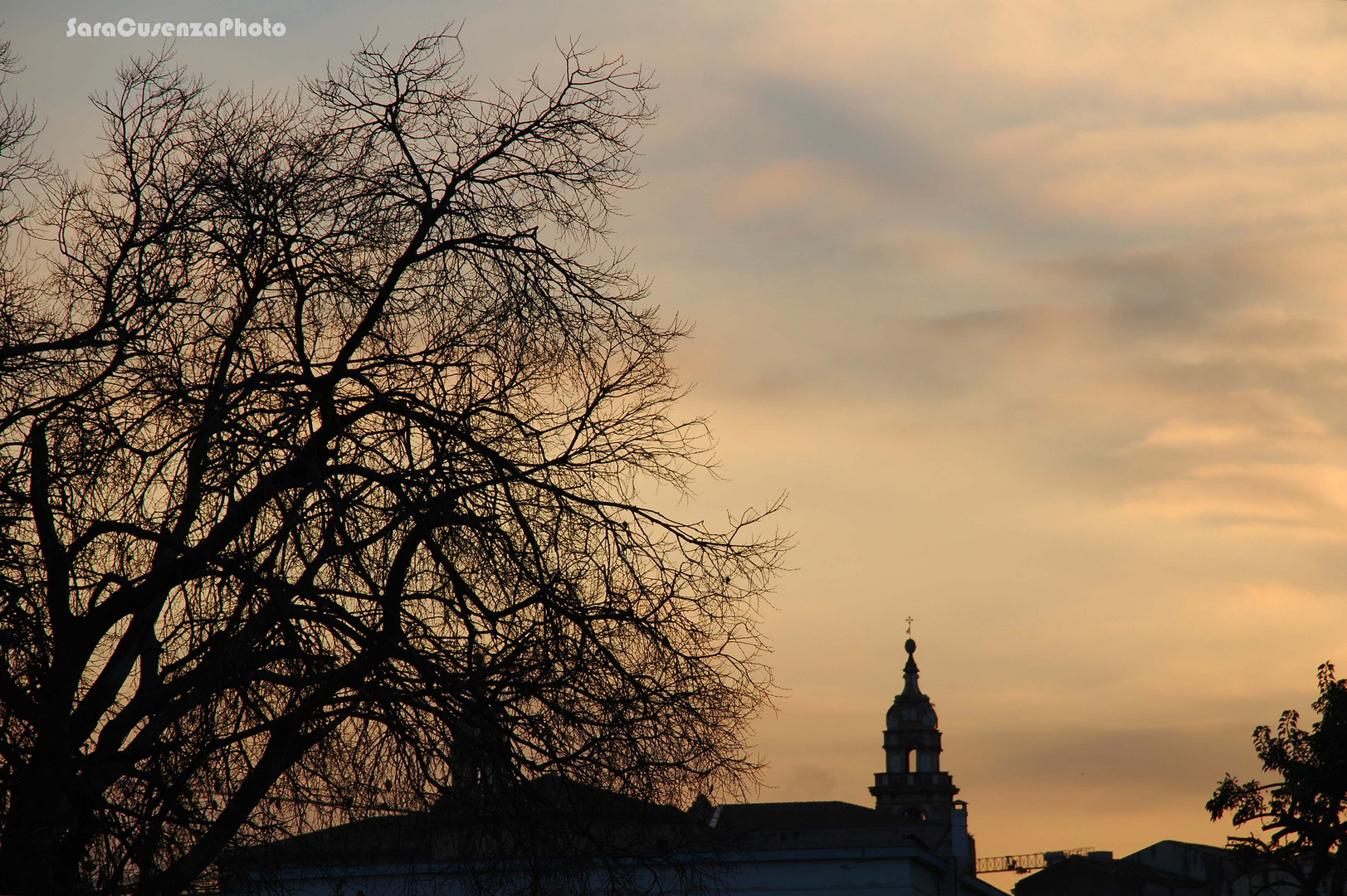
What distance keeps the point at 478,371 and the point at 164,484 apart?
2.37 m

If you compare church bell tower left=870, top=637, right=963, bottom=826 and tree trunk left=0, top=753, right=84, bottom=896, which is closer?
tree trunk left=0, top=753, right=84, bottom=896

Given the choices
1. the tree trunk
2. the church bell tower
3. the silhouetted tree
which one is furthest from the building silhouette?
the church bell tower

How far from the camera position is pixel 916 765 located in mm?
59281

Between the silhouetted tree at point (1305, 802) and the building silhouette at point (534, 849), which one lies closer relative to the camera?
the building silhouette at point (534, 849)

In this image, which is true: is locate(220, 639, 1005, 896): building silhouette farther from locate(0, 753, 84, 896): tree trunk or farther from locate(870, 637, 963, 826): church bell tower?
locate(870, 637, 963, 826): church bell tower

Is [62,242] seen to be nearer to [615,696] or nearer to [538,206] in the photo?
[538,206]

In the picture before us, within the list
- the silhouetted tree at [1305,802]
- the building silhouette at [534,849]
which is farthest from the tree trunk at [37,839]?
the silhouetted tree at [1305,802]

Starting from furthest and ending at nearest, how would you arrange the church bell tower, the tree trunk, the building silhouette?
the church bell tower
the building silhouette
the tree trunk

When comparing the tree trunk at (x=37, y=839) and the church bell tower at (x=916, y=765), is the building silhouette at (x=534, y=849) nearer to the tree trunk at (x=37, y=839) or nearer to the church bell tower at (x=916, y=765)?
the tree trunk at (x=37, y=839)

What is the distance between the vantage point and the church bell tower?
188 ft

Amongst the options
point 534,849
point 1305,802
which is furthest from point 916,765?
point 534,849

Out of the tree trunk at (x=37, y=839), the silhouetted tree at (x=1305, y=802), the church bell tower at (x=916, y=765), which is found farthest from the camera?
the church bell tower at (x=916, y=765)

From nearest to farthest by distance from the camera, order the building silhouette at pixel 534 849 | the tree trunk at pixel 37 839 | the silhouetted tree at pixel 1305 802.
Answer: the tree trunk at pixel 37 839, the building silhouette at pixel 534 849, the silhouetted tree at pixel 1305 802

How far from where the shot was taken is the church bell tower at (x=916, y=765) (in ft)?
188
